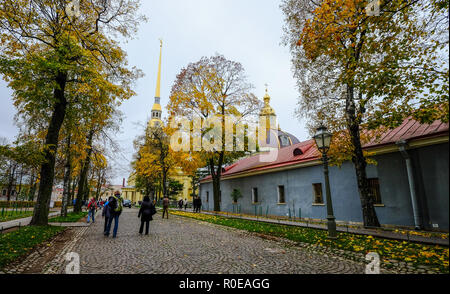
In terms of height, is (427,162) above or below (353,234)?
above

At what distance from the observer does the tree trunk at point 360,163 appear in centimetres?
1134

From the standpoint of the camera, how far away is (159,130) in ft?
101

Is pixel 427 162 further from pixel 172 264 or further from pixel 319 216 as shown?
pixel 319 216

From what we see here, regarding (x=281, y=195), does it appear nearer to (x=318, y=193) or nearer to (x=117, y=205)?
(x=318, y=193)

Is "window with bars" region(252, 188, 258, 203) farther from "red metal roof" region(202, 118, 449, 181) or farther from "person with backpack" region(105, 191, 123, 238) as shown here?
"person with backpack" region(105, 191, 123, 238)

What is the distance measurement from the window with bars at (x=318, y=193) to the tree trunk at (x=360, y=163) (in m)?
5.70

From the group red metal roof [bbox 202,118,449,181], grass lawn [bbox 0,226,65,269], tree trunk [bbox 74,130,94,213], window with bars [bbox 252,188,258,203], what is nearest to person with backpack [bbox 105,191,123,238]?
grass lawn [bbox 0,226,65,269]

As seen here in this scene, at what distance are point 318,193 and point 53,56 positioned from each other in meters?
17.4

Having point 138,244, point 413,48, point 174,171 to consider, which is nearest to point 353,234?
point 413,48

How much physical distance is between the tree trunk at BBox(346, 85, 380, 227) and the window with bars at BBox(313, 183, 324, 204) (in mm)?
5704

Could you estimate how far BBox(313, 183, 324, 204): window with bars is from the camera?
1747cm

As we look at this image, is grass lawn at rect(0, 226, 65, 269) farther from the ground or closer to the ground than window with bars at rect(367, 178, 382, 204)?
closer to the ground

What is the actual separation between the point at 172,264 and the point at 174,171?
24.7 meters

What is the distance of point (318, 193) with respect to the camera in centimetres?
1772
